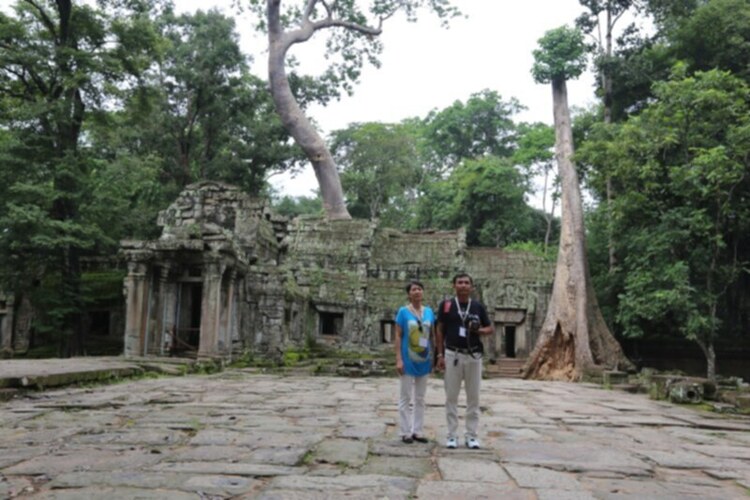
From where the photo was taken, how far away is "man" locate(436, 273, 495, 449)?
488 cm

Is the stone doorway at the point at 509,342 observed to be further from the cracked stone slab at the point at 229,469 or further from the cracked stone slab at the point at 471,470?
the cracked stone slab at the point at 229,469

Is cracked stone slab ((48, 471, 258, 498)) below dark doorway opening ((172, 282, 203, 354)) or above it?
below

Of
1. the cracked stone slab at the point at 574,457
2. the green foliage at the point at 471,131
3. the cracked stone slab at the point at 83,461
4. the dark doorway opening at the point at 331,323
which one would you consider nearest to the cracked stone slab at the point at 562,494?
the cracked stone slab at the point at 574,457

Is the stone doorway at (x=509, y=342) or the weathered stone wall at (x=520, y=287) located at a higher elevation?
the weathered stone wall at (x=520, y=287)

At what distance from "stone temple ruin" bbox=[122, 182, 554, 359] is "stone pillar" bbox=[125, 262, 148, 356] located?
2cm

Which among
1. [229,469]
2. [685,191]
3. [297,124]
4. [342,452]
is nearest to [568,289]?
[685,191]

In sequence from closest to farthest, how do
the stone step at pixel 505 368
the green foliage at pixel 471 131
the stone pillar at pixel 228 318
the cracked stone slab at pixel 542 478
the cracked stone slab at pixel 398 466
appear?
the cracked stone slab at pixel 542 478 → the cracked stone slab at pixel 398 466 → the stone pillar at pixel 228 318 → the stone step at pixel 505 368 → the green foliage at pixel 471 131

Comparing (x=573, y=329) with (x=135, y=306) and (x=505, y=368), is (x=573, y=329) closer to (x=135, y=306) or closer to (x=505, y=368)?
(x=505, y=368)

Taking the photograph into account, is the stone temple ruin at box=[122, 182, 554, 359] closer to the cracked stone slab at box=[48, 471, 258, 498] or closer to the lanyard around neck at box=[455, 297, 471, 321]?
the lanyard around neck at box=[455, 297, 471, 321]

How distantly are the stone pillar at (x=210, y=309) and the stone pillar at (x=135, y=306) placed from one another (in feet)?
5.31

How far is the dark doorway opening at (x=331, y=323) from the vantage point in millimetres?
22047

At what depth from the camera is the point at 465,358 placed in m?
4.91

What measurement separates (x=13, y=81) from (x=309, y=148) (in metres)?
11.2

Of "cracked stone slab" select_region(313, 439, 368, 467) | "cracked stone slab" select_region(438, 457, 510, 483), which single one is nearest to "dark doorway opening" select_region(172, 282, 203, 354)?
"cracked stone slab" select_region(313, 439, 368, 467)
